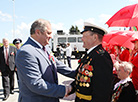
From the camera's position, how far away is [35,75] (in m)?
1.67

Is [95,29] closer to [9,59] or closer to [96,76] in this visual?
[96,76]

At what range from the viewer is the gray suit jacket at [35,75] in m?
1.66

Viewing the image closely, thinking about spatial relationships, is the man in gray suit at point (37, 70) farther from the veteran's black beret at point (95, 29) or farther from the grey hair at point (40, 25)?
the veteran's black beret at point (95, 29)

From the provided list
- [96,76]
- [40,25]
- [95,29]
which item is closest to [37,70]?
[40,25]

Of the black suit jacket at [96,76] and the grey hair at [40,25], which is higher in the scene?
the grey hair at [40,25]

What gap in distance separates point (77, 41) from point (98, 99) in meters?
17.9

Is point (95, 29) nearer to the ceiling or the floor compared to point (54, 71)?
nearer to the ceiling

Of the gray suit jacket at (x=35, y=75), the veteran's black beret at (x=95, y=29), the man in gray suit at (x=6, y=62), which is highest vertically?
the veteran's black beret at (x=95, y=29)

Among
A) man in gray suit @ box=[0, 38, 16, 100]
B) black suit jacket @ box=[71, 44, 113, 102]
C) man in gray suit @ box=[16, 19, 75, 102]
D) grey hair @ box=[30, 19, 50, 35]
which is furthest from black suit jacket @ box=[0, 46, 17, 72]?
black suit jacket @ box=[71, 44, 113, 102]

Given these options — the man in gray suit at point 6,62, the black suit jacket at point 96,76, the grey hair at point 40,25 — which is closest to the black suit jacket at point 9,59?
the man in gray suit at point 6,62

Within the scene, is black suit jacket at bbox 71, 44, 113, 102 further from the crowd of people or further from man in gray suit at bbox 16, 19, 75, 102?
man in gray suit at bbox 16, 19, 75, 102

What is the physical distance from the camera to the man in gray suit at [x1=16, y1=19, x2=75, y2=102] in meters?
1.67

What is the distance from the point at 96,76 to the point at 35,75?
67 centimetres

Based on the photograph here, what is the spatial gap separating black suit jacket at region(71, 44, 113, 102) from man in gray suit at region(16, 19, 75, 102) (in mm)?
261
